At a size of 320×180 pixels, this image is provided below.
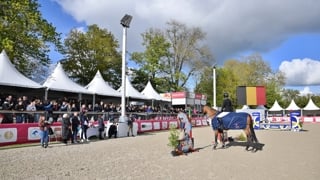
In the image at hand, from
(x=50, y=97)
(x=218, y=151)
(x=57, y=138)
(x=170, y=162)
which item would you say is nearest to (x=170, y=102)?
(x=50, y=97)

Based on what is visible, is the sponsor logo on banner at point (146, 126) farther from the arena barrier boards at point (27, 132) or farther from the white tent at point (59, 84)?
the white tent at point (59, 84)

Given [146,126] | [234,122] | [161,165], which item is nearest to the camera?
[161,165]

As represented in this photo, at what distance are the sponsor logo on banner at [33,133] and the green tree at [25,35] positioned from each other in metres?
13.3

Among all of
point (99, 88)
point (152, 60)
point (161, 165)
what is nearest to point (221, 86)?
point (152, 60)

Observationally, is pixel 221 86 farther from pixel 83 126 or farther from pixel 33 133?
pixel 33 133

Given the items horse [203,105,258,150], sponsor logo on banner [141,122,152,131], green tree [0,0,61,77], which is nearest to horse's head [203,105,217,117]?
horse [203,105,258,150]

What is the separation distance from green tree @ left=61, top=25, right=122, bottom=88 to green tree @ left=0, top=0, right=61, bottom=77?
11562 mm

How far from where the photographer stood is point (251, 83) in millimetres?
77750

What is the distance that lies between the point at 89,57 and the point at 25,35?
57.7 feet

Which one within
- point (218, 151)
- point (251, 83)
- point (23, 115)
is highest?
point (251, 83)

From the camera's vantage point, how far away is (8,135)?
58.5 feet

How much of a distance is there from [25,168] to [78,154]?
376 cm

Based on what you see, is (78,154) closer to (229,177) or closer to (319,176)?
(229,177)

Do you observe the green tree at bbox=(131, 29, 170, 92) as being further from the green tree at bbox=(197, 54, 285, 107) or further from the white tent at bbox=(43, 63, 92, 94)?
the white tent at bbox=(43, 63, 92, 94)
